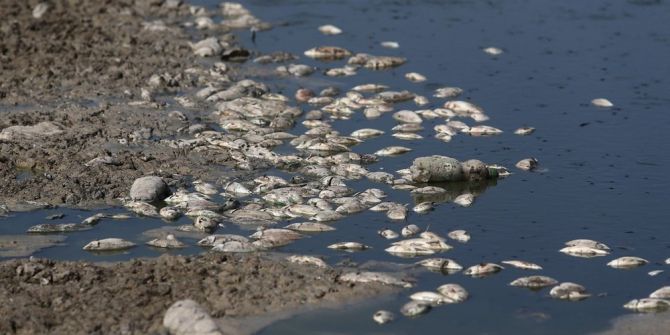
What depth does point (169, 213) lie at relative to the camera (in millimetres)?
11734

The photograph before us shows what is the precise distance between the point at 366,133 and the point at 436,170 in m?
1.83

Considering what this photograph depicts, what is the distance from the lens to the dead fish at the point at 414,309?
9602 millimetres

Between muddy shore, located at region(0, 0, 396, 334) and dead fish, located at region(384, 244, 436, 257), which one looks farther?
dead fish, located at region(384, 244, 436, 257)

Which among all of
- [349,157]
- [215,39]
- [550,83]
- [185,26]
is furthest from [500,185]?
[185,26]

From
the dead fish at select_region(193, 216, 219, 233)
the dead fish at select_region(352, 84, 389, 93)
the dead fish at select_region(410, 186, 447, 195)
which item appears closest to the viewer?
the dead fish at select_region(193, 216, 219, 233)

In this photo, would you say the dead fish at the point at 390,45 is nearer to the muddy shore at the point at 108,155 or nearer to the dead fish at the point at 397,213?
the muddy shore at the point at 108,155

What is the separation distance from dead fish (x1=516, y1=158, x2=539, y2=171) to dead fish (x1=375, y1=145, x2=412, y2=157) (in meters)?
1.35

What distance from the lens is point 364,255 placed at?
1080cm

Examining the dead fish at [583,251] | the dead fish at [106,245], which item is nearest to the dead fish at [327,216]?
the dead fish at [106,245]

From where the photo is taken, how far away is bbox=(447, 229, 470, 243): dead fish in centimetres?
1117

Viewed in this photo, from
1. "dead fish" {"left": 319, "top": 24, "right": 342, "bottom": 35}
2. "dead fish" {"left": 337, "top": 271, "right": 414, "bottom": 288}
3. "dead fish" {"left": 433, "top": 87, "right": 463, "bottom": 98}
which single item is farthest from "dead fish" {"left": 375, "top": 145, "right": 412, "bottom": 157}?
Answer: "dead fish" {"left": 319, "top": 24, "right": 342, "bottom": 35}

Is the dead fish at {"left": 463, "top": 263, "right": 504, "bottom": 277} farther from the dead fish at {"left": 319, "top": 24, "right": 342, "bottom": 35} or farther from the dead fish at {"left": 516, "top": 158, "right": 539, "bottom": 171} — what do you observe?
the dead fish at {"left": 319, "top": 24, "right": 342, "bottom": 35}

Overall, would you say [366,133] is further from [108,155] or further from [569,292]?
[569,292]

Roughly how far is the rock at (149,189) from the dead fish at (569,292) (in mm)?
4279
